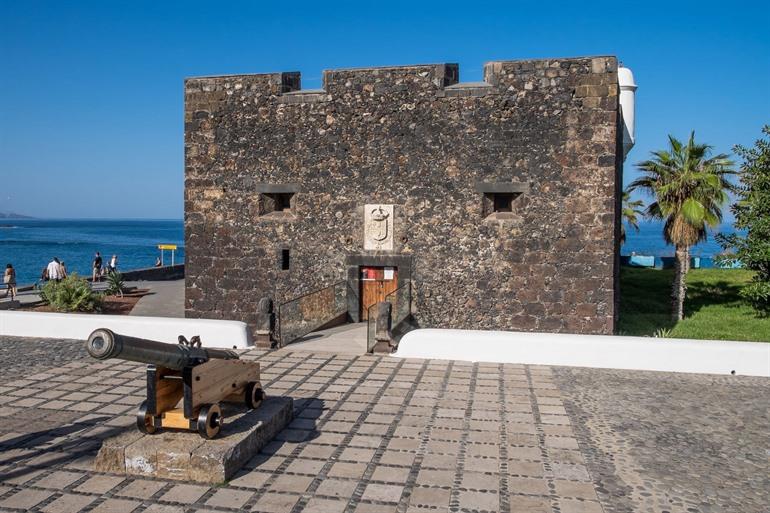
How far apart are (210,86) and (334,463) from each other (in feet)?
33.7

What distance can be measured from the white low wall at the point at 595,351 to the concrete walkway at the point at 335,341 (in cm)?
109

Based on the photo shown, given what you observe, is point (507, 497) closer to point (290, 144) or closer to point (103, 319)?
point (103, 319)

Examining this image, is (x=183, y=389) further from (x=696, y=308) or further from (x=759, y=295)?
(x=696, y=308)

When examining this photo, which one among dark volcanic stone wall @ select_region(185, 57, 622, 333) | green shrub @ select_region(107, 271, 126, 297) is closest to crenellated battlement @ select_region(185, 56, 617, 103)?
dark volcanic stone wall @ select_region(185, 57, 622, 333)

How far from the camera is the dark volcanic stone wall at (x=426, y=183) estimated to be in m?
12.2

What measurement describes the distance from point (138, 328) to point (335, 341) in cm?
332

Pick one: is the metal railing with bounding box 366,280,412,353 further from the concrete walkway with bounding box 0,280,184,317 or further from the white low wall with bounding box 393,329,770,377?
the concrete walkway with bounding box 0,280,184,317

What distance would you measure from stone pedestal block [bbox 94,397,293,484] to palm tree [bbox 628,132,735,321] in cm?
1528

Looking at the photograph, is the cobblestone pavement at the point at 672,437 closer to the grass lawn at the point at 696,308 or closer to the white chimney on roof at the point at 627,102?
the grass lawn at the point at 696,308

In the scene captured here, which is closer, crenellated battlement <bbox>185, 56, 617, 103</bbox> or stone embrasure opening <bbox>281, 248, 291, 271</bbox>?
crenellated battlement <bbox>185, 56, 617, 103</bbox>

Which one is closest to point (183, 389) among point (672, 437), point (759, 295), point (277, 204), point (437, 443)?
point (437, 443)

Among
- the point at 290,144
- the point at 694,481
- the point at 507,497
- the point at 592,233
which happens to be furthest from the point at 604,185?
the point at 507,497

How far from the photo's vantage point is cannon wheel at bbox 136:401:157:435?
550cm

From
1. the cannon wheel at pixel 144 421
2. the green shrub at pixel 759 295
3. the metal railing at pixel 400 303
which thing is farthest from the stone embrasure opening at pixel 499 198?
the cannon wheel at pixel 144 421
